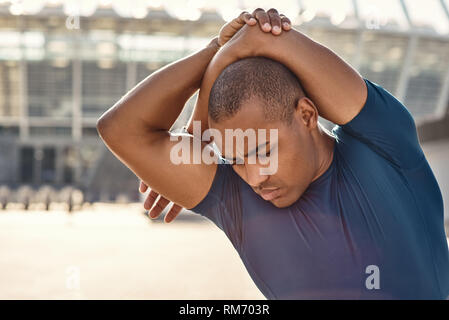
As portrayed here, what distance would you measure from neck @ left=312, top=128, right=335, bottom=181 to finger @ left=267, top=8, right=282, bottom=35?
26 cm

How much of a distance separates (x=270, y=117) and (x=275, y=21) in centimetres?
22

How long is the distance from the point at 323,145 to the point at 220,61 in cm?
31

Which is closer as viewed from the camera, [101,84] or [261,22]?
[261,22]

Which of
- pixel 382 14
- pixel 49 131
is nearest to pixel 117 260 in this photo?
pixel 382 14

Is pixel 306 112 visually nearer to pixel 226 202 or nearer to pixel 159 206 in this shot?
pixel 226 202

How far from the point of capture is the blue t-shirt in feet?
3.34

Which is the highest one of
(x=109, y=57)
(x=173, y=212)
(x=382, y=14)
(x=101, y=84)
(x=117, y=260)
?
(x=382, y=14)

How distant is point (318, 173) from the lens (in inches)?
44.3

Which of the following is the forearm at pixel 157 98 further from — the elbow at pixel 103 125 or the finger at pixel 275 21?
the finger at pixel 275 21

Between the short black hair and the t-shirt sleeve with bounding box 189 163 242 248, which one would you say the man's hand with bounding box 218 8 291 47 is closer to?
the short black hair
